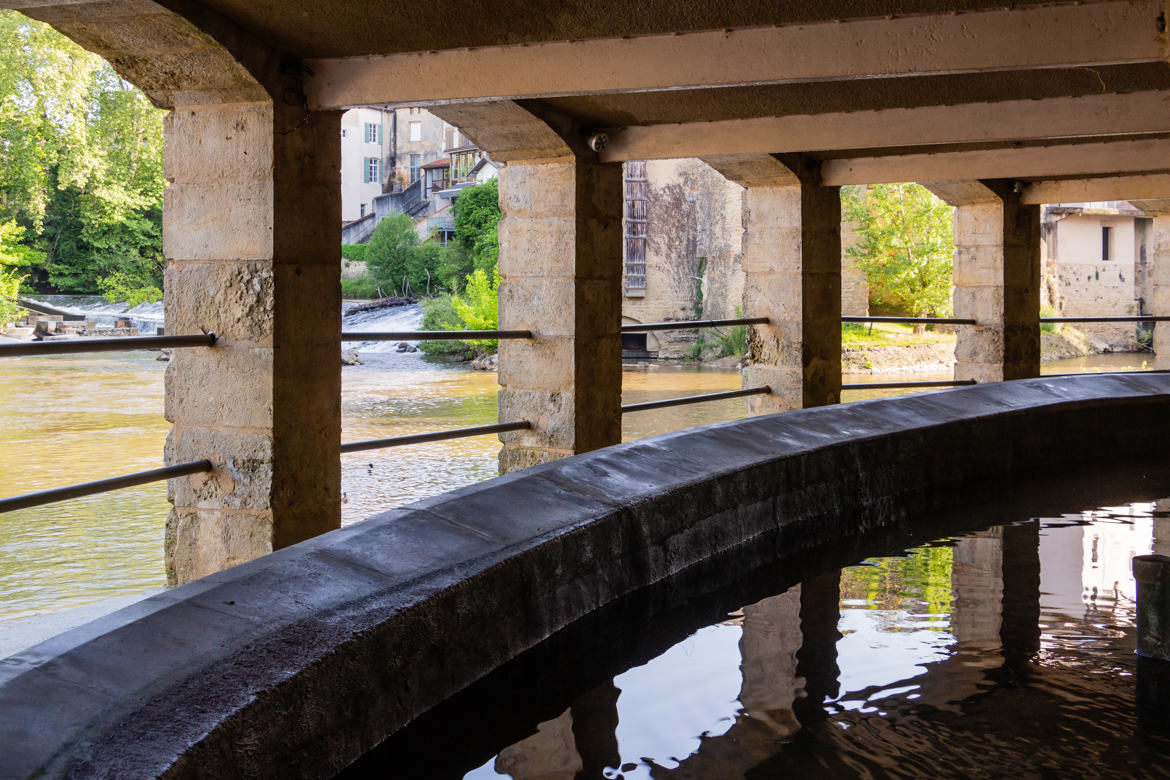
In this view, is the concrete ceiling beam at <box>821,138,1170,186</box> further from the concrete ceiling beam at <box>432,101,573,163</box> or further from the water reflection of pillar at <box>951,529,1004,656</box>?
the water reflection of pillar at <box>951,529,1004,656</box>

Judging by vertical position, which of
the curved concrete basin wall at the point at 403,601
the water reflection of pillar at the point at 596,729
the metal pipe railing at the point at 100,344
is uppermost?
the metal pipe railing at the point at 100,344

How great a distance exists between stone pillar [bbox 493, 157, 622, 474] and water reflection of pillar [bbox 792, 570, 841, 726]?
2.46m

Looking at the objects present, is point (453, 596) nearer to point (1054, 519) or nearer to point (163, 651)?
point (163, 651)

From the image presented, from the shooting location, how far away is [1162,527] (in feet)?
9.81

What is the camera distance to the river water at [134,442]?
7.62 meters

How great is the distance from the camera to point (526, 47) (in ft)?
11.5

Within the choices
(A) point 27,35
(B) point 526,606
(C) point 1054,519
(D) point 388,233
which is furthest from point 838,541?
(D) point 388,233

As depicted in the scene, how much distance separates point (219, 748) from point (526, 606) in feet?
2.41

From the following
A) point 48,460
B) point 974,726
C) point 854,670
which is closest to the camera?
point 974,726

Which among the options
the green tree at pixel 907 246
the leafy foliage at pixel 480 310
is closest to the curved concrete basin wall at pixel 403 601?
the green tree at pixel 907 246

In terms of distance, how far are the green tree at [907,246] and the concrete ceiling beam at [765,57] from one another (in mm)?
18740

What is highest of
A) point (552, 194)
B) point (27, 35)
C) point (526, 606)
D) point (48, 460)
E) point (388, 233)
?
point (27, 35)

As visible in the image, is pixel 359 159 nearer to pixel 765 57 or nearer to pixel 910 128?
pixel 910 128

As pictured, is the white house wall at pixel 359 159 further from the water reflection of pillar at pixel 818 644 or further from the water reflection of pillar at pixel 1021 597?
the water reflection of pillar at pixel 818 644
